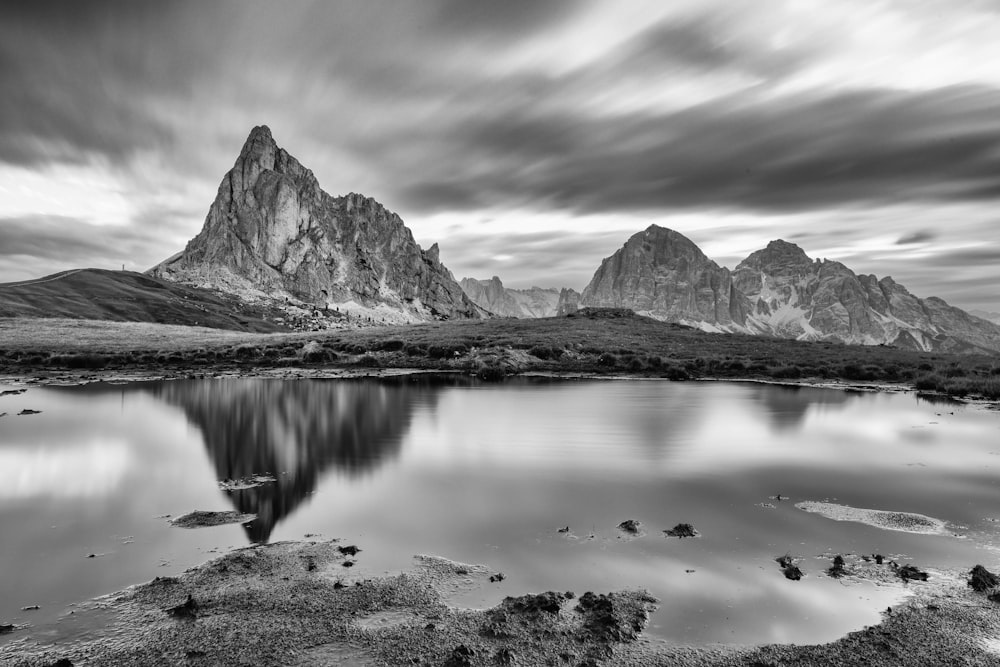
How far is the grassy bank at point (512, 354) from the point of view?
48.7 metres

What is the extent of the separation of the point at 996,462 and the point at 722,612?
15959 millimetres

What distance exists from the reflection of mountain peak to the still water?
14cm

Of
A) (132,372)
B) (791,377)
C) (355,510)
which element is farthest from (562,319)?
(355,510)

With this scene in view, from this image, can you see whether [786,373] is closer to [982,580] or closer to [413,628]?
[982,580]

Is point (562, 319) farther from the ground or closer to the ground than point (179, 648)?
farther from the ground

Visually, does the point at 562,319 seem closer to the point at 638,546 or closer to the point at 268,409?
the point at 268,409

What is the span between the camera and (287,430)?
75.4ft

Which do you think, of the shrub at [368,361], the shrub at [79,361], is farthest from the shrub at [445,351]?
the shrub at [79,361]

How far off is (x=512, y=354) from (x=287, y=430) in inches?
1418

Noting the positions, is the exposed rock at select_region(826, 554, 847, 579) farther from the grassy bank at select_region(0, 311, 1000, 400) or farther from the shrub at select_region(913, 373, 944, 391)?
the shrub at select_region(913, 373, 944, 391)

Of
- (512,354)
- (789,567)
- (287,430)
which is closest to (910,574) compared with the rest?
(789,567)

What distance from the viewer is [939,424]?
25344 mm

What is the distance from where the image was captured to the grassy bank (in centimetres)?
4869

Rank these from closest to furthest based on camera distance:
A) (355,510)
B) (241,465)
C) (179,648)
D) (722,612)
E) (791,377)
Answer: (179,648) → (722,612) → (355,510) → (241,465) → (791,377)
